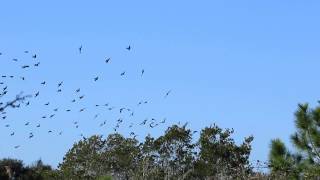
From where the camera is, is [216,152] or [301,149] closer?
[301,149]

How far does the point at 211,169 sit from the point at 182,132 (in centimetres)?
373

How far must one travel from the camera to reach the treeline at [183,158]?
39.6ft

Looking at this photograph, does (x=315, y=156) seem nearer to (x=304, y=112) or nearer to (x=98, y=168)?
(x=304, y=112)

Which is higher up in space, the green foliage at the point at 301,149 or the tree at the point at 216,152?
the tree at the point at 216,152

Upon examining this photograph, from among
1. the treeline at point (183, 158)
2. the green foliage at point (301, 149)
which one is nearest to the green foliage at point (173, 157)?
the treeline at point (183, 158)

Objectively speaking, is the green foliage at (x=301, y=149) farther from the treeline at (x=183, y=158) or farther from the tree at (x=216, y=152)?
the tree at (x=216, y=152)

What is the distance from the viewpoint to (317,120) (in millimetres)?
12094

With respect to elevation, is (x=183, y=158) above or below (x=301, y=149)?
above

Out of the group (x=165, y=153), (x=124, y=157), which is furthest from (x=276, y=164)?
(x=124, y=157)

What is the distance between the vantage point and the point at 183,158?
45.5 m

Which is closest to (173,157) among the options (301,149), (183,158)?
(183,158)

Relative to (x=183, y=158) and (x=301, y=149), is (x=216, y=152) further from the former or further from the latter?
(x=301, y=149)

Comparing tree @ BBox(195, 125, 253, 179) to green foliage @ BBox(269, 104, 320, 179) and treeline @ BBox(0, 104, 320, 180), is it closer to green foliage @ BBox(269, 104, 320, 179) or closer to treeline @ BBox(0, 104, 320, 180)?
treeline @ BBox(0, 104, 320, 180)

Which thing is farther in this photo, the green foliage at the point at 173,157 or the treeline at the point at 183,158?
the green foliage at the point at 173,157
